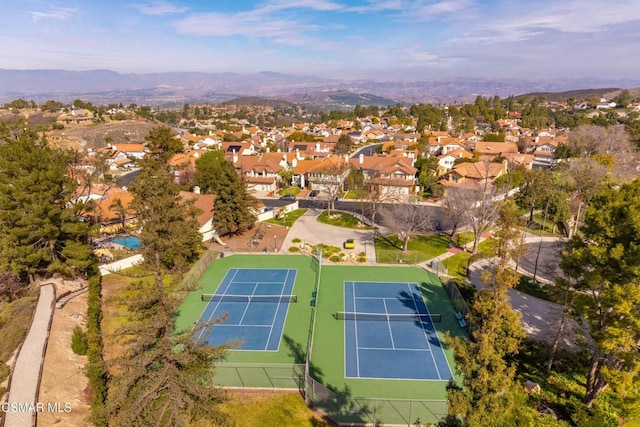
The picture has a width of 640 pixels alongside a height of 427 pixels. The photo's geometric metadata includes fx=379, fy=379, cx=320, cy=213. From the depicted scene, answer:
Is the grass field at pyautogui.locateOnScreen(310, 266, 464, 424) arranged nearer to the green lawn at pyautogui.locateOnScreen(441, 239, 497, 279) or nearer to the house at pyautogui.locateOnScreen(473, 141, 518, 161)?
the green lawn at pyautogui.locateOnScreen(441, 239, 497, 279)

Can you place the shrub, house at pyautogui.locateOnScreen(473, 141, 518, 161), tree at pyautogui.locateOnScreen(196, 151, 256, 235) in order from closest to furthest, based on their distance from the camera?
the shrub < tree at pyautogui.locateOnScreen(196, 151, 256, 235) < house at pyautogui.locateOnScreen(473, 141, 518, 161)

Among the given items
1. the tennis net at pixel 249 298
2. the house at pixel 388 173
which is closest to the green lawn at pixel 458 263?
the tennis net at pixel 249 298

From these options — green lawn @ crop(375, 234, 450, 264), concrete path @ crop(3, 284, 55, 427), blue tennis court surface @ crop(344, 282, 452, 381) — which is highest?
concrete path @ crop(3, 284, 55, 427)

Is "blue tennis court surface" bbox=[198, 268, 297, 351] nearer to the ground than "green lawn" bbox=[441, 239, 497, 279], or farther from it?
nearer to the ground

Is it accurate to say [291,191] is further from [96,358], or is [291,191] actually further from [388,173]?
[96,358]

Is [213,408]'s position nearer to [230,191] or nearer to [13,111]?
[230,191]

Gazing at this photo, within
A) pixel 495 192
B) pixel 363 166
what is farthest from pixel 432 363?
pixel 363 166

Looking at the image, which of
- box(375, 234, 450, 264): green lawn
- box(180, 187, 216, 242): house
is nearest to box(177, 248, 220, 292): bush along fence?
box(180, 187, 216, 242): house

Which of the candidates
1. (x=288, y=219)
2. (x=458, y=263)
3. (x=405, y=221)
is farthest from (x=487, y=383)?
(x=288, y=219)
